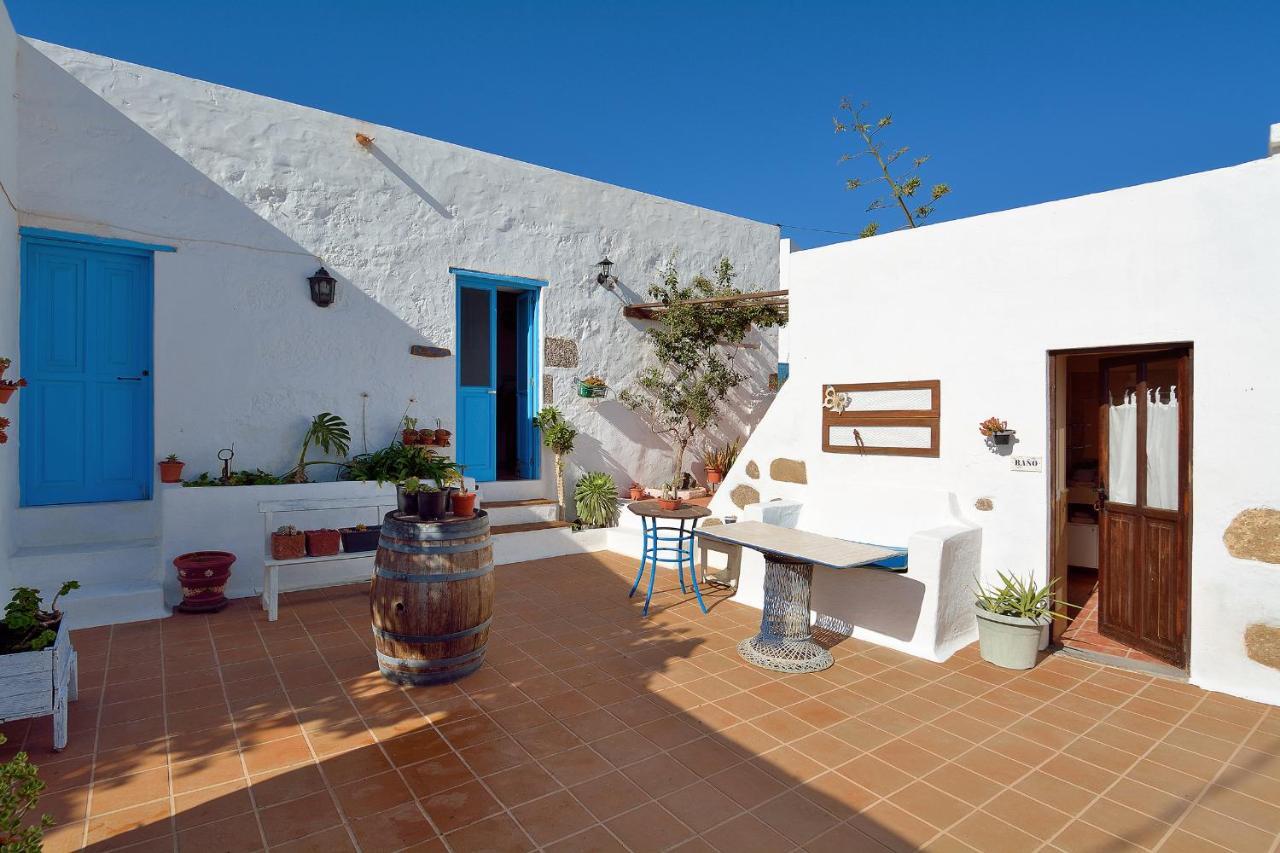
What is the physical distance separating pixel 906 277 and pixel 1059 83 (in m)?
4.56

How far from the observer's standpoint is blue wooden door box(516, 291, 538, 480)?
755cm

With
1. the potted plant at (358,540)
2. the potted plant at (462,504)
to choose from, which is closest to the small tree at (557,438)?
the potted plant at (358,540)

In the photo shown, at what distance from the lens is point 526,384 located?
776 centimetres

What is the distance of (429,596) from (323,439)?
316cm

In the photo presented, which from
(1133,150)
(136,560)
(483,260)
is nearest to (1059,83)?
(1133,150)

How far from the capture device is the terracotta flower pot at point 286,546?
4770 mm

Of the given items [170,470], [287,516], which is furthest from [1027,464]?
[170,470]

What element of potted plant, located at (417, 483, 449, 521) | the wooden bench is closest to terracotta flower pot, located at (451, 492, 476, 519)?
potted plant, located at (417, 483, 449, 521)

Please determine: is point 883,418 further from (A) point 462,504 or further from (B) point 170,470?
(B) point 170,470

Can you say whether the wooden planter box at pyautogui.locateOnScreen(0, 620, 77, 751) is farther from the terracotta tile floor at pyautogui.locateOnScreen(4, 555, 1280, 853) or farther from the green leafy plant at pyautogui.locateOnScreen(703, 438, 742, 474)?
the green leafy plant at pyautogui.locateOnScreen(703, 438, 742, 474)

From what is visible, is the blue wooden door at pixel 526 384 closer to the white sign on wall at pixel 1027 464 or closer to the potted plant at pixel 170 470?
the potted plant at pixel 170 470

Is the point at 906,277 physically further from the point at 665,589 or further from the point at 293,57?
the point at 293,57

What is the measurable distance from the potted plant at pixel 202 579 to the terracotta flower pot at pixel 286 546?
1.62ft

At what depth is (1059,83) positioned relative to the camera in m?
7.44
